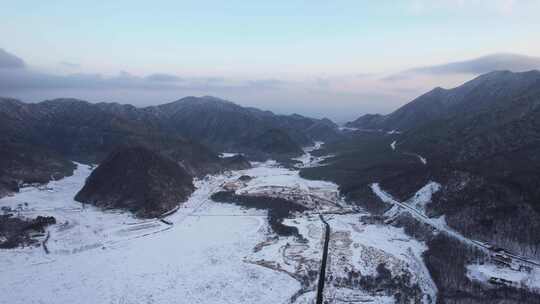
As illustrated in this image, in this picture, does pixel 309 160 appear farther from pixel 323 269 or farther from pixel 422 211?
pixel 323 269

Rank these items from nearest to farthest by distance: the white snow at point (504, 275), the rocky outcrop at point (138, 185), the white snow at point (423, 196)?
the white snow at point (504, 275) → the white snow at point (423, 196) → the rocky outcrop at point (138, 185)

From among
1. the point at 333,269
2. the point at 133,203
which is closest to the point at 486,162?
the point at 333,269

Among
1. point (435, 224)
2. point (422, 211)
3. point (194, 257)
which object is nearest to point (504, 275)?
point (435, 224)

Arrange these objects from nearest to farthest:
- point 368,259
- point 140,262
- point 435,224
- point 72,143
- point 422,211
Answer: point 140,262 → point 368,259 → point 435,224 → point 422,211 → point 72,143

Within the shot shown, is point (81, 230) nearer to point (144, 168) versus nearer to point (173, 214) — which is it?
point (173, 214)

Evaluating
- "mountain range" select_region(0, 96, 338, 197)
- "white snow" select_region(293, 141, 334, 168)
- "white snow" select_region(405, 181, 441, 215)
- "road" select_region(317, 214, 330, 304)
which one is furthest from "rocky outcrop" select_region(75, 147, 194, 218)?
"white snow" select_region(293, 141, 334, 168)

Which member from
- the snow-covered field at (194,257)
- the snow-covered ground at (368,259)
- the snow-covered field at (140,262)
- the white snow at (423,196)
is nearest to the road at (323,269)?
the snow-covered ground at (368,259)

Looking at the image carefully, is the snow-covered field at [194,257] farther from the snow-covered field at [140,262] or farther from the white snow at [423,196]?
the white snow at [423,196]

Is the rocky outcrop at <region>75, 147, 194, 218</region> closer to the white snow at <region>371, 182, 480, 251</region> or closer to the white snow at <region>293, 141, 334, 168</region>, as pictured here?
the white snow at <region>371, 182, 480, 251</region>

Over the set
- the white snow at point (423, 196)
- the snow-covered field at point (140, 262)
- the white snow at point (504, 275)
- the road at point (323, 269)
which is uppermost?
the white snow at point (423, 196)
